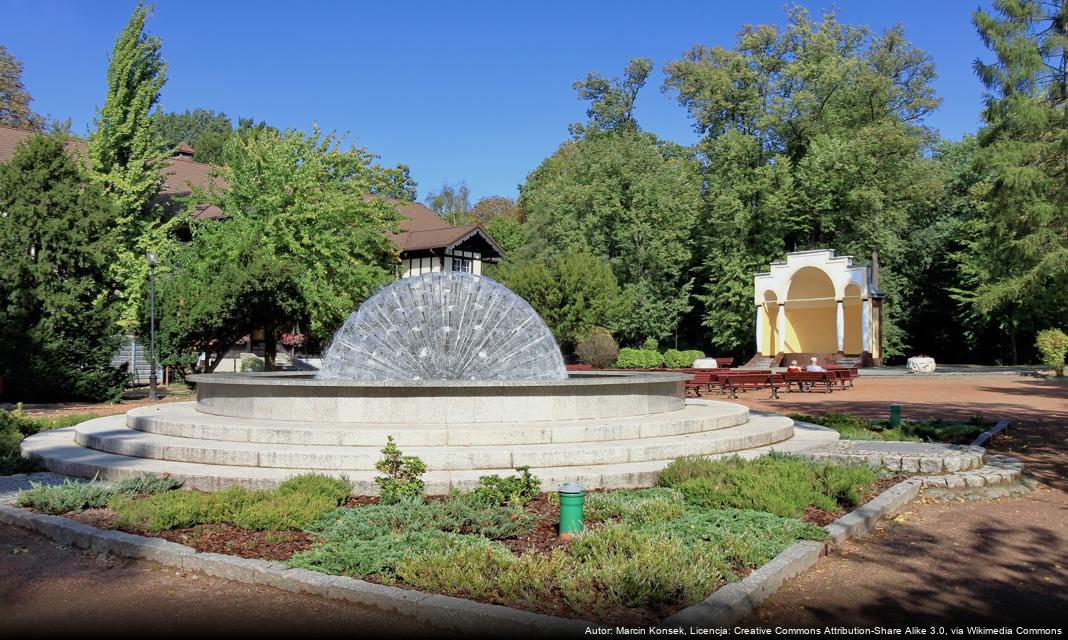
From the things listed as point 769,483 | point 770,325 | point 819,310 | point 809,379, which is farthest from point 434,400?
point 819,310

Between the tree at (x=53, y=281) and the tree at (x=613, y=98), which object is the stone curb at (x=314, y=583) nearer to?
the tree at (x=53, y=281)

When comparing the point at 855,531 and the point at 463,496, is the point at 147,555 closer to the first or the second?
the point at 463,496

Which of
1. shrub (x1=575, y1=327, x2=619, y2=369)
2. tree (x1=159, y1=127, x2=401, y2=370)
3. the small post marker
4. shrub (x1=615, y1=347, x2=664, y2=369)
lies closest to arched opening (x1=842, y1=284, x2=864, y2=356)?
shrub (x1=615, y1=347, x2=664, y2=369)

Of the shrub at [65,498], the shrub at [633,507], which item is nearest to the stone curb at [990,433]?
the shrub at [633,507]

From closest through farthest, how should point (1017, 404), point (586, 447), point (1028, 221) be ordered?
point (586, 447) → point (1017, 404) → point (1028, 221)

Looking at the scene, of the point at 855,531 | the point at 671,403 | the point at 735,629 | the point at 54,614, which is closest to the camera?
the point at 735,629

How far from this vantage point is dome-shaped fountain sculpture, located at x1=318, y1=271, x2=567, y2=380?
45.0 ft

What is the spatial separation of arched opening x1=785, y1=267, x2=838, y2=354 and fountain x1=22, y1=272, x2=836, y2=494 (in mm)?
27872

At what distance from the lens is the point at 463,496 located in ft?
24.9

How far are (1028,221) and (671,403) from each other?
23474 millimetres

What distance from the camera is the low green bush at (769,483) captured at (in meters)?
→ 7.64

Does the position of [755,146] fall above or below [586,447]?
above

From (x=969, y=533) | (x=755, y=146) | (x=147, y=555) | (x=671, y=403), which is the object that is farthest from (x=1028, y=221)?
(x=147, y=555)

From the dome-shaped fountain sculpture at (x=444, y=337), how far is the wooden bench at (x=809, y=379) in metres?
12.9
